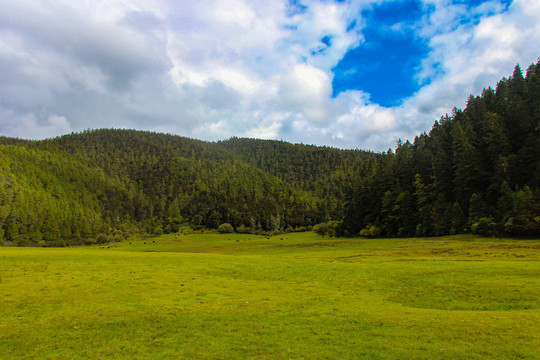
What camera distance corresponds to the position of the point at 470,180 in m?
77.0

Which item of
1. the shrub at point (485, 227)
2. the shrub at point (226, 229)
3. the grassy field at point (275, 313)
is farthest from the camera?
the shrub at point (226, 229)

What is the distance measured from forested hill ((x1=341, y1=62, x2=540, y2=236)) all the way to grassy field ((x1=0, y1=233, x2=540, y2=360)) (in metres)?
40.2

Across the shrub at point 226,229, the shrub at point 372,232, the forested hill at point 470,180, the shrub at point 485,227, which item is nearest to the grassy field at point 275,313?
the shrub at point 485,227

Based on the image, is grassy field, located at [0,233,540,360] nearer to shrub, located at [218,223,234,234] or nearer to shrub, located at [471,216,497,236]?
shrub, located at [471,216,497,236]

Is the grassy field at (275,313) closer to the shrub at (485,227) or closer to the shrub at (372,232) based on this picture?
the shrub at (485,227)

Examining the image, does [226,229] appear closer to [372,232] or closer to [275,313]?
[372,232]

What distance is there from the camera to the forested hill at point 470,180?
2473 inches

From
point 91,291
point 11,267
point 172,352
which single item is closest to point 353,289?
point 172,352

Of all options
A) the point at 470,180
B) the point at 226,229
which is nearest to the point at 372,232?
the point at 470,180

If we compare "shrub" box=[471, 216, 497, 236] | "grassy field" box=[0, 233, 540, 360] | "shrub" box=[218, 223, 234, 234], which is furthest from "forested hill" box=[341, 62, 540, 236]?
"shrub" box=[218, 223, 234, 234]

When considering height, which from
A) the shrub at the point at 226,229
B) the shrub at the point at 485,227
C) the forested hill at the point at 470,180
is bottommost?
the shrub at the point at 226,229

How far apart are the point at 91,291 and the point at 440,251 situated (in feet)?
152

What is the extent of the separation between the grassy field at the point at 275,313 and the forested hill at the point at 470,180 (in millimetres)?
40154

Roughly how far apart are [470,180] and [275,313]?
259 ft
